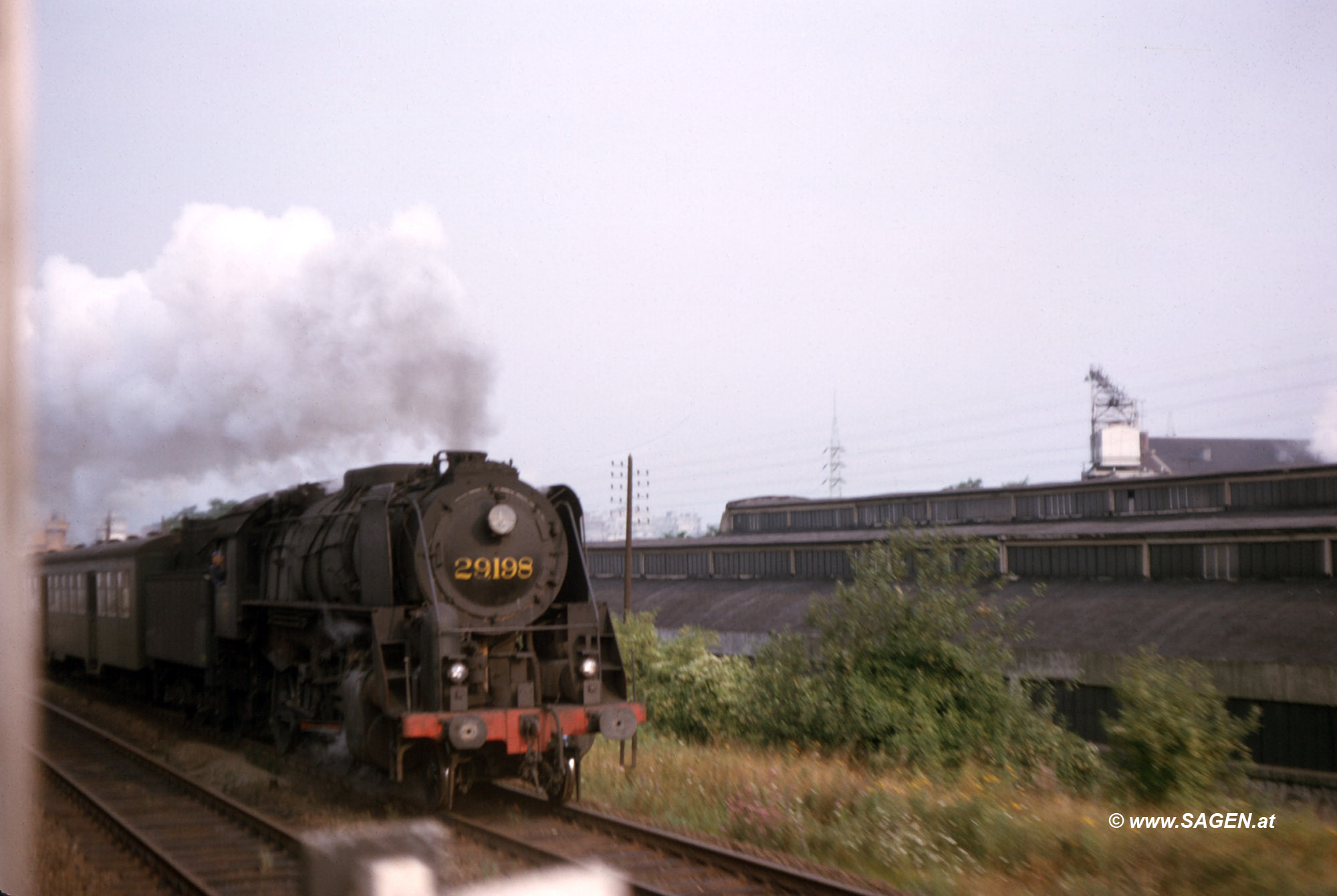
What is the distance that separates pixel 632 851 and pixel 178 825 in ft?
16.3

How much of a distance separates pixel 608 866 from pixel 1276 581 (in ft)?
57.3

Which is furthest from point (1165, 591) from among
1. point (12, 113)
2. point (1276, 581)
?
point (12, 113)

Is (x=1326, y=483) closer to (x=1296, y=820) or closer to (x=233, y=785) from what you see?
(x=1296, y=820)

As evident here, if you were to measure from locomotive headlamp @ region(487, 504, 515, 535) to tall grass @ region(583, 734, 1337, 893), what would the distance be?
3.07 m

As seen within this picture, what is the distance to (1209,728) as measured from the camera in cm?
1111

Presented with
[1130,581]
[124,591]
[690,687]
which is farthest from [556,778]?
[1130,581]

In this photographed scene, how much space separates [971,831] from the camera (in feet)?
27.7

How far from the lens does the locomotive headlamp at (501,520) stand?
1030 cm

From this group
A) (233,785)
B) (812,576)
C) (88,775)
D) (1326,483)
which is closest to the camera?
(233,785)

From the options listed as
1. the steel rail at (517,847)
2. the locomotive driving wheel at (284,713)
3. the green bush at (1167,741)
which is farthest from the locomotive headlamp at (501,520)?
the green bush at (1167,741)

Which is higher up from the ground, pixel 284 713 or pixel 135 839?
pixel 284 713

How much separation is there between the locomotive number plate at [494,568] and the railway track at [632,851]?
2.31 metres
